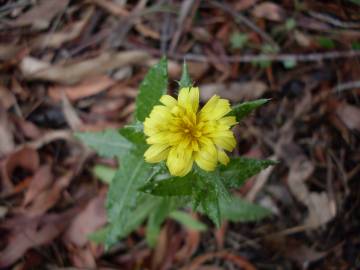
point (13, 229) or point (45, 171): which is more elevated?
point (45, 171)

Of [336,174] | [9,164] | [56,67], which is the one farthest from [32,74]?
[336,174]

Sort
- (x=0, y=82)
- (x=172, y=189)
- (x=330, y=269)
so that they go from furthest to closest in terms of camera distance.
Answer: (x=0, y=82) → (x=330, y=269) → (x=172, y=189)

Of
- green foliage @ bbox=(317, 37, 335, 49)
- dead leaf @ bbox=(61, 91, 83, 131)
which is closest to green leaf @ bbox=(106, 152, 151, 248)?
dead leaf @ bbox=(61, 91, 83, 131)

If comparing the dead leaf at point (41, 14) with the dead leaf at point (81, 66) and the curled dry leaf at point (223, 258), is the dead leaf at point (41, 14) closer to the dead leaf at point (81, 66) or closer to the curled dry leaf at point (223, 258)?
the dead leaf at point (81, 66)

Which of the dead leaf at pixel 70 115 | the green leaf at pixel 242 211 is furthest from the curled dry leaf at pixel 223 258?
the dead leaf at pixel 70 115

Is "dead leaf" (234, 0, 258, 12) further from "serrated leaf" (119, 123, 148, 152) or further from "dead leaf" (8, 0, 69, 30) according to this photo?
"serrated leaf" (119, 123, 148, 152)

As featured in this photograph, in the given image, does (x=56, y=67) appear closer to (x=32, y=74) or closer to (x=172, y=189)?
(x=32, y=74)

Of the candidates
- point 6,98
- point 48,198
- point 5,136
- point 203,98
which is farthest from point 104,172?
point 6,98

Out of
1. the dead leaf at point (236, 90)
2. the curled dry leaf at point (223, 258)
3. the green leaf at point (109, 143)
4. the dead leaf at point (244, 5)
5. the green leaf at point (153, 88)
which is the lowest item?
the curled dry leaf at point (223, 258)
